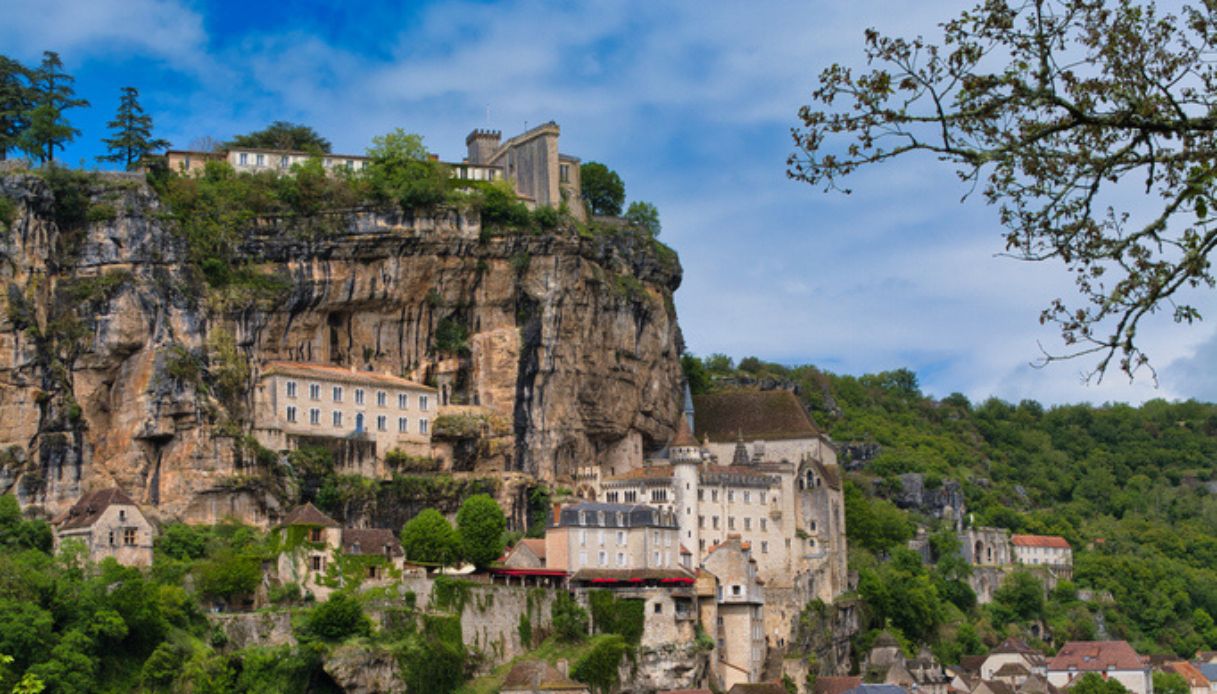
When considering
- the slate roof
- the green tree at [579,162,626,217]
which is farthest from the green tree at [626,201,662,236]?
the slate roof

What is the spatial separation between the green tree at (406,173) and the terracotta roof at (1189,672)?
1937 inches

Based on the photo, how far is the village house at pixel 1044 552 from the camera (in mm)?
100938

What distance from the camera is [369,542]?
56.8 metres

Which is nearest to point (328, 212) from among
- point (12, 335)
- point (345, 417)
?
point (345, 417)

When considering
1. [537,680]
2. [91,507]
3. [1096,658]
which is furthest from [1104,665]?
[91,507]

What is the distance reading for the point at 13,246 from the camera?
2473 inches

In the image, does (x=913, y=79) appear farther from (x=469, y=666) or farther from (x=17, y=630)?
(x=469, y=666)

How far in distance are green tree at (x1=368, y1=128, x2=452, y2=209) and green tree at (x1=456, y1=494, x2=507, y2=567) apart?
1591cm

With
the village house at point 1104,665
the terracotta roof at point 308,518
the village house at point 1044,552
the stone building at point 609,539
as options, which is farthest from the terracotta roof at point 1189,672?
the terracotta roof at point 308,518

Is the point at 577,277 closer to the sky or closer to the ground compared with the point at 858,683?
closer to the sky

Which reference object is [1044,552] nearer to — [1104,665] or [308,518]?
[1104,665]

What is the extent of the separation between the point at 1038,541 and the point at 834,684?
134 ft

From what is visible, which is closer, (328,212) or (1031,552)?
(328,212)

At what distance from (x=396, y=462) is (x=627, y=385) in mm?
14719
